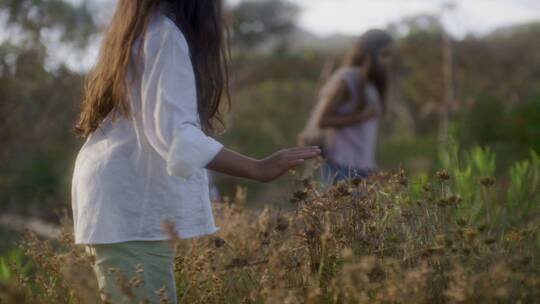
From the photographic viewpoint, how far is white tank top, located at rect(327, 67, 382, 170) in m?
5.41

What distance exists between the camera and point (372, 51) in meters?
5.63

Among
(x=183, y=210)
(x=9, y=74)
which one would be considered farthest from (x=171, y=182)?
(x=9, y=74)

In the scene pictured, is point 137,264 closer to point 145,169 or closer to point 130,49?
point 145,169

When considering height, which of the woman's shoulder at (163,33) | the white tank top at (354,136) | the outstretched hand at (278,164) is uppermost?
the woman's shoulder at (163,33)

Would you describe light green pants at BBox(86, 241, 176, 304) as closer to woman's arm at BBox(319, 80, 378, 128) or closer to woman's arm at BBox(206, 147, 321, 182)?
woman's arm at BBox(206, 147, 321, 182)

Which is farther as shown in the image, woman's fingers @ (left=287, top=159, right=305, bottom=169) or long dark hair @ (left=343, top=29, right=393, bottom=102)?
long dark hair @ (left=343, top=29, right=393, bottom=102)

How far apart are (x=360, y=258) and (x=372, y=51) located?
334 cm

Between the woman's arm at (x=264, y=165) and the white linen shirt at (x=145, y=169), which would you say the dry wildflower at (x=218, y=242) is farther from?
the woman's arm at (x=264, y=165)

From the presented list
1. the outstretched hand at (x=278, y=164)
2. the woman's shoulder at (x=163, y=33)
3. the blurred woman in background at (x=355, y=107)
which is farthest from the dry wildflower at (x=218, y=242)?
the blurred woman in background at (x=355, y=107)

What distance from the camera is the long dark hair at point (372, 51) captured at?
564cm

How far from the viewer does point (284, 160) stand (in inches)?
89.8

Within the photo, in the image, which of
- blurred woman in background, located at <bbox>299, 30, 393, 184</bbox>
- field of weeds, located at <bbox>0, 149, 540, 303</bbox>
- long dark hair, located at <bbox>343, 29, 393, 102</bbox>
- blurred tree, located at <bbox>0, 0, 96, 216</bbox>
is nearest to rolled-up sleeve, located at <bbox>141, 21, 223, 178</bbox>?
field of weeds, located at <bbox>0, 149, 540, 303</bbox>

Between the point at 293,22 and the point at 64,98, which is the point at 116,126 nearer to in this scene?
the point at 64,98

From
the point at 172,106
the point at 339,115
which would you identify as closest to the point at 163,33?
the point at 172,106
